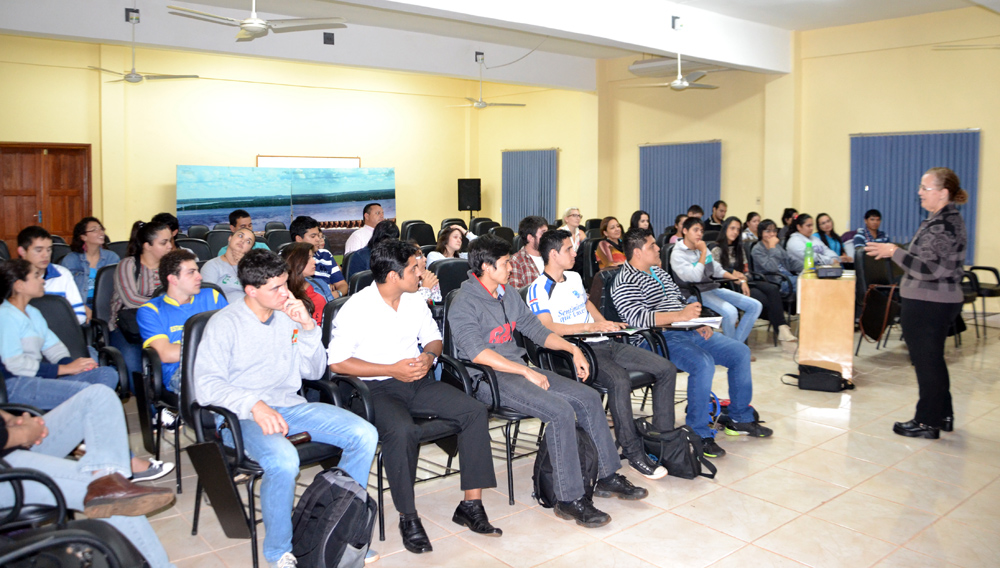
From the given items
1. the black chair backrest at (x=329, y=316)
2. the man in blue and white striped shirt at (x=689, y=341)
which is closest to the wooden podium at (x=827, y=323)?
the man in blue and white striped shirt at (x=689, y=341)

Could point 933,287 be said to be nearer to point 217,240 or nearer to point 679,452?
point 679,452

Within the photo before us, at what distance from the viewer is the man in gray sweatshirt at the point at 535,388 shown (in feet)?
10.9

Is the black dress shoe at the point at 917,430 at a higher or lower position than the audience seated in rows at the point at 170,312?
lower

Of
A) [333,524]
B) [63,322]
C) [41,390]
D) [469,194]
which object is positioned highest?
[469,194]

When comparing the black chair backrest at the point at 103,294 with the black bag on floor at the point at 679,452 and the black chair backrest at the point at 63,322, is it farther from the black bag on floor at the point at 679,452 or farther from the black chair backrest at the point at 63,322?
the black bag on floor at the point at 679,452

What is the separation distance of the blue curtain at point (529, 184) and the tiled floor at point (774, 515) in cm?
919

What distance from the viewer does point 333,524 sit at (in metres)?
2.68

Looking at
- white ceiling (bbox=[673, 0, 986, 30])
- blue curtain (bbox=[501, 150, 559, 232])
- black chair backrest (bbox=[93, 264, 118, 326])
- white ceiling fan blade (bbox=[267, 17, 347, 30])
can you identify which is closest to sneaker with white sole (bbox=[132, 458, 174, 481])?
black chair backrest (bbox=[93, 264, 118, 326])

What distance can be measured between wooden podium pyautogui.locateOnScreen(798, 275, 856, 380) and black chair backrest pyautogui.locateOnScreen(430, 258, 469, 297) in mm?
2656

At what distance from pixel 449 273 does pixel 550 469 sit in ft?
6.13

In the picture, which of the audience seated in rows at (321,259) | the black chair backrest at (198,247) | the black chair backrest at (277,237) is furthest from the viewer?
the black chair backrest at (277,237)

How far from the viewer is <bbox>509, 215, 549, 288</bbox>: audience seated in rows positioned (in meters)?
5.40

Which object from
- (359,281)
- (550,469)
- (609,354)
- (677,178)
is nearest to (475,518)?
(550,469)

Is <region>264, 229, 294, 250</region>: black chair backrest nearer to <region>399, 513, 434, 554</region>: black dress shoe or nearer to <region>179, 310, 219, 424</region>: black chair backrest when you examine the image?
<region>179, 310, 219, 424</region>: black chair backrest
